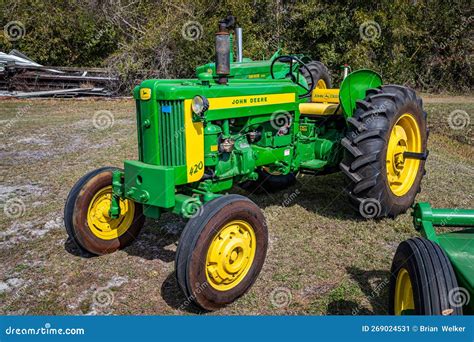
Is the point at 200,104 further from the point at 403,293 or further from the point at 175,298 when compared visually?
the point at 403,293

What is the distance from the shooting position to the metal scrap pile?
54.7ft

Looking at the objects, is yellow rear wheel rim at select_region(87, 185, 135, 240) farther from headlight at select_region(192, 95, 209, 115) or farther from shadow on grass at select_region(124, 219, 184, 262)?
headlight at select_region(192, 95, 209, 115)

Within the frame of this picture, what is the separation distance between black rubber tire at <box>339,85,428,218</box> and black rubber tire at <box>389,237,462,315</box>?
6.43 feet

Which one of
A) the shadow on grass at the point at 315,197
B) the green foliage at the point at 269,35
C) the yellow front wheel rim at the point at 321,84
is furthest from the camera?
the green foliage at the point at 269,35

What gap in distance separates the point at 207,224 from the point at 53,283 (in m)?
1.59

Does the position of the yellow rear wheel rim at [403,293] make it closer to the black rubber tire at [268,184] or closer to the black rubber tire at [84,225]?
the black rubber tire at [84,225]

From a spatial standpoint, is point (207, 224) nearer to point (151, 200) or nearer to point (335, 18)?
point (151, 200)

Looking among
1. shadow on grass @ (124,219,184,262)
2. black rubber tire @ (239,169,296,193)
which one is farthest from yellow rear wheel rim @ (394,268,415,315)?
black rubber tire @ (239,169,296,193)

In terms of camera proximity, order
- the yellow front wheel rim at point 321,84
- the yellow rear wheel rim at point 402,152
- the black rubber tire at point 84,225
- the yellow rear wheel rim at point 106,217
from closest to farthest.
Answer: the black rubber tire at point 84,225
the yellow rear wheel rim at point 106,217
the yellow rear wheel rim at point 402,152
the yellow front wheel rim at point 321,84

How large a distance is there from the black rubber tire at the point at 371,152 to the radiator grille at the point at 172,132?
193 centimetres

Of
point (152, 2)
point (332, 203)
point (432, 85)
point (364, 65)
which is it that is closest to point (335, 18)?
point (364, 65)

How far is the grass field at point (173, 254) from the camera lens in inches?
139

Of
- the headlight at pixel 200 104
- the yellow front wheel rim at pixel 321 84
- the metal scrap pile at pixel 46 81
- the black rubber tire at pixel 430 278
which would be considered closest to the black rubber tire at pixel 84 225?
the headlight at pixel 200 104

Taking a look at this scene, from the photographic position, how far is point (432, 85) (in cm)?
1853
